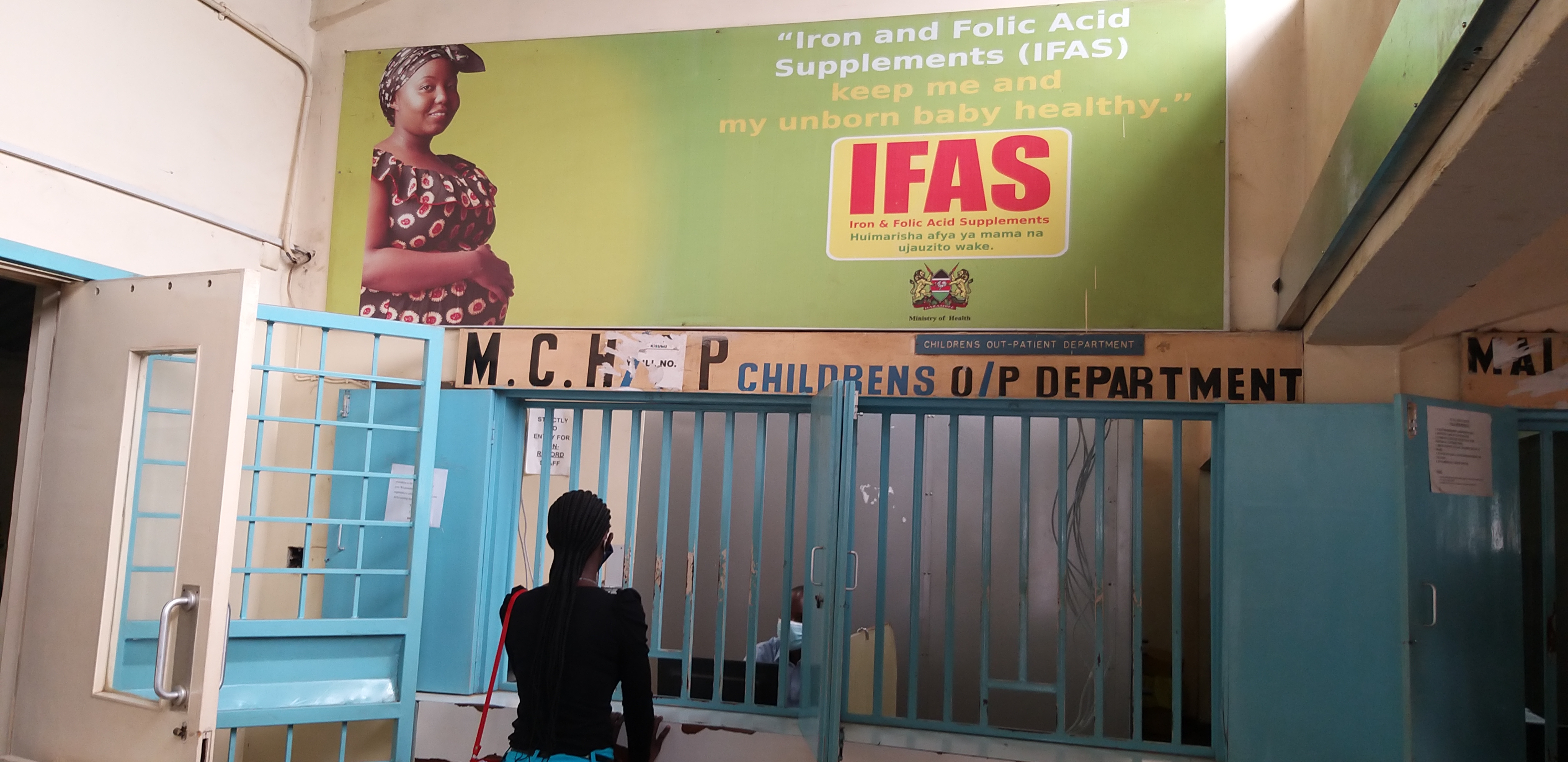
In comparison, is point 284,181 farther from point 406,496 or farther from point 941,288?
point 941,288

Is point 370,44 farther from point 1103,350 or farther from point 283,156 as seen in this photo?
point 1103,350

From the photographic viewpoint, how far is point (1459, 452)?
9.81 ft

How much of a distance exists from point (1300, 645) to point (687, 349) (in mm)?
2230

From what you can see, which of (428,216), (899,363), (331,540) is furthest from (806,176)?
(331,540)

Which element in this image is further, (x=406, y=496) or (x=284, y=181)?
(x=284, y=181)

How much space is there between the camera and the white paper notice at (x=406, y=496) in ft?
12.0

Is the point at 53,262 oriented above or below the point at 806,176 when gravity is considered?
below

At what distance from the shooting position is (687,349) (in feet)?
11.9

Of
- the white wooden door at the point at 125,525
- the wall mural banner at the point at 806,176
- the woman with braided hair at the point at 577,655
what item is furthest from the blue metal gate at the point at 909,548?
the white wooden door at the point at 125,525

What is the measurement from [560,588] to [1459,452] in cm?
266

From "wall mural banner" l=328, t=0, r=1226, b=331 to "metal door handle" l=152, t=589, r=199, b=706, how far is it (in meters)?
1.67

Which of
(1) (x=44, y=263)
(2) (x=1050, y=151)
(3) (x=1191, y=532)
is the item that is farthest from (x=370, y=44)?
(3) (x=1191, y=532)

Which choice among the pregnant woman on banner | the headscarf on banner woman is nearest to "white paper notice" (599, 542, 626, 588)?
the pregnant woman on banner

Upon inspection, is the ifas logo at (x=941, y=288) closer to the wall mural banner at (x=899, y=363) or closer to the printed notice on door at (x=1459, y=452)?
the wall mural banner at (x=899, y=363)
